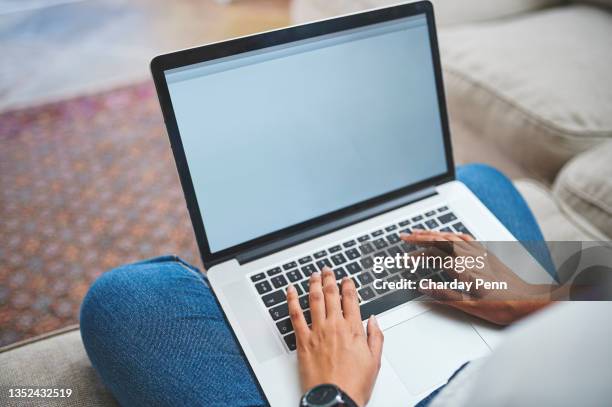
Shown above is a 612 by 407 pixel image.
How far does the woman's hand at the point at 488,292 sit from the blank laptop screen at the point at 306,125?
0.48ft

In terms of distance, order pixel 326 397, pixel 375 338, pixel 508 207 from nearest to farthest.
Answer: pixel 326 397
pixel 375 338
pixel 508 207

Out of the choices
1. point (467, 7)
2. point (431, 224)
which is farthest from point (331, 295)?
point (467, 7)

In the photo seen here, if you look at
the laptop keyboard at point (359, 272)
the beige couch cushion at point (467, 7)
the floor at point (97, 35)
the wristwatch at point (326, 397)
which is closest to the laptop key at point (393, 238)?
the laptop keyboard at point (359, 272)

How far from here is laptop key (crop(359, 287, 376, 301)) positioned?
0.74 metres

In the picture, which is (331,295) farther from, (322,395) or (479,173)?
(479,173)

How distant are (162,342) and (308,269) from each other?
0.74 ft

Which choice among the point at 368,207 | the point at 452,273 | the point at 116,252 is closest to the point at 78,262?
the point at 116,252

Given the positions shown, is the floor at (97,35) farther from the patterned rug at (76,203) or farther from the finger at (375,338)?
→ the finger at (375,338)

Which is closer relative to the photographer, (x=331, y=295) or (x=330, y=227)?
(x=331, y=295)

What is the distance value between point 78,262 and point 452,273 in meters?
1.10

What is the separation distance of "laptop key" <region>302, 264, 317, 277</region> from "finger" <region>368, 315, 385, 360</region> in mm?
118

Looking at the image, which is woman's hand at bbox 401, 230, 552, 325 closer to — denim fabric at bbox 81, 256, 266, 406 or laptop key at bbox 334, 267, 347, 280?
laptop key at bbox 334, 267, 347, 280

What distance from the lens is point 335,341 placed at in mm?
629

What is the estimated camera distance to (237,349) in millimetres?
697
